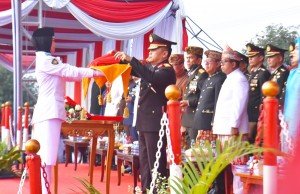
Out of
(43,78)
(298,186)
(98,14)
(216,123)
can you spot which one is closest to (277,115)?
(298,186)

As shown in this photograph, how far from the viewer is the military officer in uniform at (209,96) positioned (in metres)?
4.67

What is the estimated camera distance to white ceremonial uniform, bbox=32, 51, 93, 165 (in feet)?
13.5

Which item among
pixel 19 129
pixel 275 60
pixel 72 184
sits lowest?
pixel 72 184

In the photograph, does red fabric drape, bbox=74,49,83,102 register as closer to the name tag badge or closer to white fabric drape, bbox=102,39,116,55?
white fabric drape, bbox=102,39,116,55

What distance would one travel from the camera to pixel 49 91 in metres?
4.17

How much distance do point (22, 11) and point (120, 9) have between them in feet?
4.50

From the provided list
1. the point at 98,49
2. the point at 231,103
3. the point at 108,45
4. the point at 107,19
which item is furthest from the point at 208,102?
the point at 98,49

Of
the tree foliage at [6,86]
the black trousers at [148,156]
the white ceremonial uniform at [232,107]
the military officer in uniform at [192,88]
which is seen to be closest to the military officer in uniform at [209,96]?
the military officer in uniform at [192,88]

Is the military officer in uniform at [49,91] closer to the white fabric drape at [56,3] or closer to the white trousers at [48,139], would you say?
the white trousers at [48,139]

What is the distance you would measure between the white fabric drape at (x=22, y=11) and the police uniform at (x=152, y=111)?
3.26 m

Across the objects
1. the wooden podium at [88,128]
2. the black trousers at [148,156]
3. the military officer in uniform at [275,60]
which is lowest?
the black trousers at [148,156]

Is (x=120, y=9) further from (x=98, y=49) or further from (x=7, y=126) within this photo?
(x=98, y=49)

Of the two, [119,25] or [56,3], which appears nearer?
[56,3]

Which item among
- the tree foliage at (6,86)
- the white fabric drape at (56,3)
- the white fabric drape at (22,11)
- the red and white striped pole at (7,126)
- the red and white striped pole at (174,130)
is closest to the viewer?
the red and white striped pole at (174,130)
